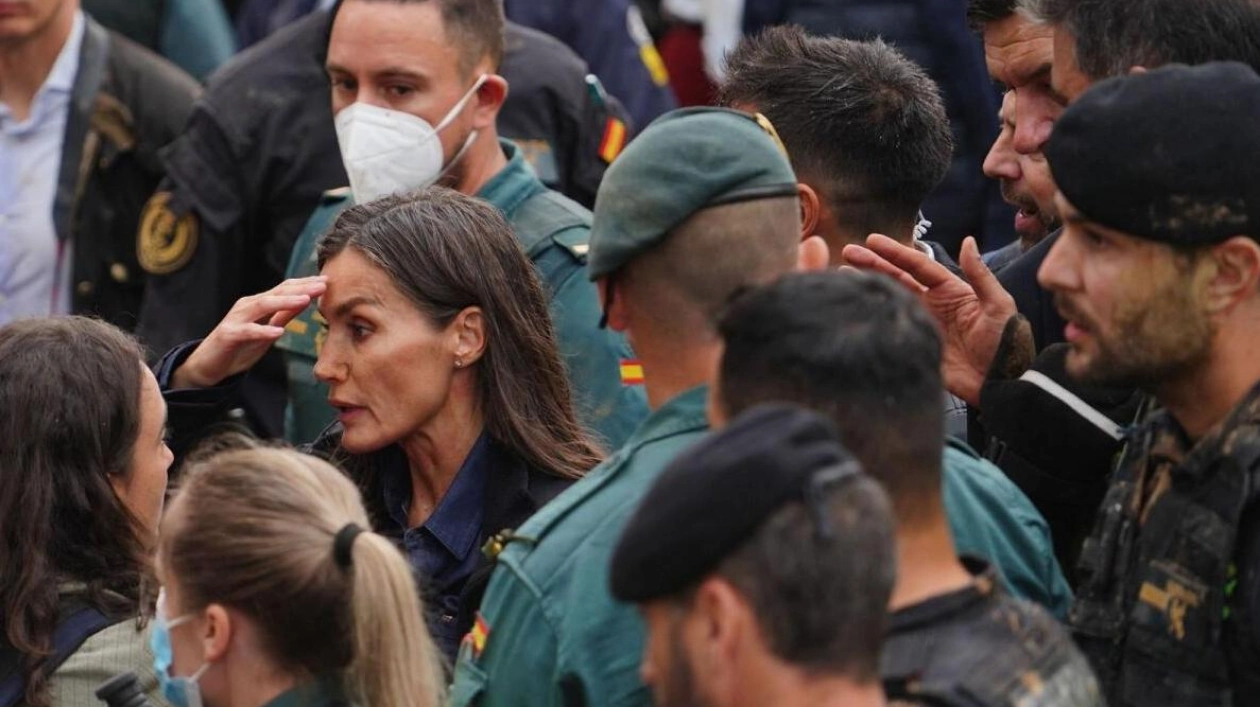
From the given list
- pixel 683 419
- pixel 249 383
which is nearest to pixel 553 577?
pixel 683 419

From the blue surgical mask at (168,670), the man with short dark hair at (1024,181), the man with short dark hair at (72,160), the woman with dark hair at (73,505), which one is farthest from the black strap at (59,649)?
the man with short dark hair at (72,160)

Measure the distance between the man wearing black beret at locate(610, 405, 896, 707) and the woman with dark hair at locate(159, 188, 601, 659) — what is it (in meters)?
1.95

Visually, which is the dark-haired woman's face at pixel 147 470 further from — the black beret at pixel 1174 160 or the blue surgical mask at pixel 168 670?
the black beret at pixel 1174 160

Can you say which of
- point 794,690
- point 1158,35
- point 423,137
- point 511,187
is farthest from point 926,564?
point 423,137

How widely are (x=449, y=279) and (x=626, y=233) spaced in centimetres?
125

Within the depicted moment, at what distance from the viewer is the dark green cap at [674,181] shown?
324cm

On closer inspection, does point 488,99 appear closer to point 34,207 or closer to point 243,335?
point 243,335

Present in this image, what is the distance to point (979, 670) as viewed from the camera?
2.63m

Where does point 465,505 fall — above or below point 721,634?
below

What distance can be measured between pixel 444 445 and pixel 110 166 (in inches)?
119

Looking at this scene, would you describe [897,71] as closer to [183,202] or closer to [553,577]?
[553,577]

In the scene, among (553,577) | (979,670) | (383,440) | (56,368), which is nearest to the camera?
(979,670)

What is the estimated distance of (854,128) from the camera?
14.9ft

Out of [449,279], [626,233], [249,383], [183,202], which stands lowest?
[249,383]
